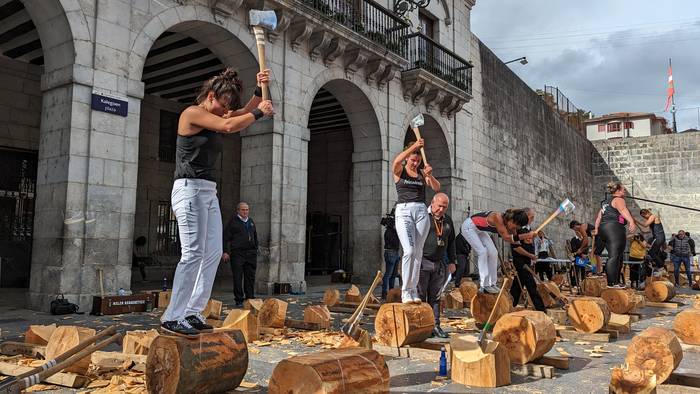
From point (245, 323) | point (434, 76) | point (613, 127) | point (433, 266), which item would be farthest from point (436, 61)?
point (613, 127)

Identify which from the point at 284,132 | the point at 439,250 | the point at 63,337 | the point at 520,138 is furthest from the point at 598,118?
the point at 63,337

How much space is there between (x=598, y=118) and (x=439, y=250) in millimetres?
56228

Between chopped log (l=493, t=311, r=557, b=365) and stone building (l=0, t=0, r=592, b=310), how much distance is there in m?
5.97

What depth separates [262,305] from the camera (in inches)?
269

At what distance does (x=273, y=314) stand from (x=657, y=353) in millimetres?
4170

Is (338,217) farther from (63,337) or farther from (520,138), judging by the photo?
(63,337)

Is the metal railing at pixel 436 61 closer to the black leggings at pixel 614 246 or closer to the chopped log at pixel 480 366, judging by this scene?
the black leggings at pixel 614 246

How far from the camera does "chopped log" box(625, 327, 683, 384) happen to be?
153 inches

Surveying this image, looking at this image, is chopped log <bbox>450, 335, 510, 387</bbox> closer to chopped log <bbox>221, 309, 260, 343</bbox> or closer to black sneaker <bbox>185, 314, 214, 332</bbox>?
black sneaker <bbox>185, 314, 214, 332</bbox>

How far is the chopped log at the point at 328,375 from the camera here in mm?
2996

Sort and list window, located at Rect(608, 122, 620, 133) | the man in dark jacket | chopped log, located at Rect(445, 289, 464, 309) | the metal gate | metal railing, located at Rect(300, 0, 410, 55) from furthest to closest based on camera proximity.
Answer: window, located at Rect(608, 122, 620, 133), metal railing, located at Rect(300, 0, 410, 55), the metal gate, chopped log, located at Rect(445, 289, 464, 309), the man in dark jacket

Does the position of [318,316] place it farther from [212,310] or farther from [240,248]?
[240,248]

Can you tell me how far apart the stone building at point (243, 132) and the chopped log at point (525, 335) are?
597 cm

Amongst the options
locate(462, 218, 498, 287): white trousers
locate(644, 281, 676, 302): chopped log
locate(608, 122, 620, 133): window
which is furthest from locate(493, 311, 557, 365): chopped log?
locate(608, 122, 620, 133): window
